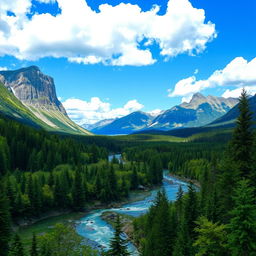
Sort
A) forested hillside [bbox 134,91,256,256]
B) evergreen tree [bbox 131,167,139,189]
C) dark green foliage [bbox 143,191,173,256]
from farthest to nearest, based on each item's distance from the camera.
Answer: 1. evergreen tree [bbox 131,167,139,189]
2. dark green foliage [bbox 143,191,173,256]
3. forested hillside [bbox 134,91,256,256]

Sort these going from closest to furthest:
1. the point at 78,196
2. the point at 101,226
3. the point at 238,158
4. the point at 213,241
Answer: the point at 213,241, the point at 238,158, the point at 101,226, the point at 78,196

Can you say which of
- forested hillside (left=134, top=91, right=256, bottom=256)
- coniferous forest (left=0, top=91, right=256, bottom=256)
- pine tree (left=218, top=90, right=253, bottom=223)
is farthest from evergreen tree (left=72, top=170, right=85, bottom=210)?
pine tree (left=218, top=90, right=253, bottom=223)

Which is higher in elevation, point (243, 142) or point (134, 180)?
point (243, 142)

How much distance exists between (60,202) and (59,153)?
55103mm

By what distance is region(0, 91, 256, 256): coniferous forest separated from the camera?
2852cm

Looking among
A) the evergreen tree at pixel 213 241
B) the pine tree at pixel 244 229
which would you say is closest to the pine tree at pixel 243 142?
the evergreen tree at pixel 213 241

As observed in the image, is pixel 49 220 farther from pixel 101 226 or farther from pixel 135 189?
pixel 135 189

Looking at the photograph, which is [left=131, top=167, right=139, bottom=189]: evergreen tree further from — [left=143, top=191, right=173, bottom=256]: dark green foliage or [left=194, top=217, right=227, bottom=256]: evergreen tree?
[left=194, top=217, right=227, bottom=256]: evergreen tree

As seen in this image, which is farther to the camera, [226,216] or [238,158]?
[238,158]

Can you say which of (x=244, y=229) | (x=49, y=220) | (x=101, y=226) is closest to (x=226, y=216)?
(x=244, y=229)

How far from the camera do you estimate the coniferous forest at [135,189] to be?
28516 mm

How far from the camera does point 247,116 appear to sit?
36719mm

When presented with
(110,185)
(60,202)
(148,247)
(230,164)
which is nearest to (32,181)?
(60,202)

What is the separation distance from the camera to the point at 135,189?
426 feet
